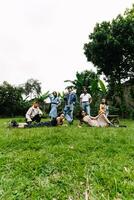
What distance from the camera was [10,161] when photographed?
8.48 metres

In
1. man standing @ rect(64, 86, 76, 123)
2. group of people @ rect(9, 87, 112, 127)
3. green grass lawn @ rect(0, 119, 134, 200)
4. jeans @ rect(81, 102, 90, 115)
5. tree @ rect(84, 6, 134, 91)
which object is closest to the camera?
green grass lawn @ rect(0, 119, 134, 200)

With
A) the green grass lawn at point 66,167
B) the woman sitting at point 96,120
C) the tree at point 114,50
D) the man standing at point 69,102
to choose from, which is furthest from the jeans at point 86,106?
the tree at point 114,50

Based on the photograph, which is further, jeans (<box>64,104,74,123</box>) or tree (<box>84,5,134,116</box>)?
tree (<box>84,5,134,116</box>)

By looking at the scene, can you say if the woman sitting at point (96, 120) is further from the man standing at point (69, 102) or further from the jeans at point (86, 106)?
the jeans at point (86, 106)

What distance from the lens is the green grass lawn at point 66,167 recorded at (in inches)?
276

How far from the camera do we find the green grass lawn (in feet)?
23.0

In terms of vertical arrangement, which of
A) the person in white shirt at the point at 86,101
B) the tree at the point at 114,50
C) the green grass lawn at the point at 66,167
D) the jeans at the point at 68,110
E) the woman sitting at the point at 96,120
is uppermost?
the tree at the point at 114,50

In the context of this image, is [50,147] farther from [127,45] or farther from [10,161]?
[127,45]

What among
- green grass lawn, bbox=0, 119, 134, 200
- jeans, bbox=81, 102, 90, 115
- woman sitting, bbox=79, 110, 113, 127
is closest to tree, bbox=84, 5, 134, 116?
jeans, bbox=81, 102, 90, 115

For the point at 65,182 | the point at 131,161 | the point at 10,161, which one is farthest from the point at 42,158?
the point at 131,161

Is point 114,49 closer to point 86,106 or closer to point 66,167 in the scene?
point 86,106

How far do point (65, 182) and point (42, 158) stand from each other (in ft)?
4.38

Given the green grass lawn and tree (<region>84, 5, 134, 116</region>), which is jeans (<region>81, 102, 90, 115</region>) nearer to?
the green grass lawn

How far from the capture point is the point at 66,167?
809 cm
